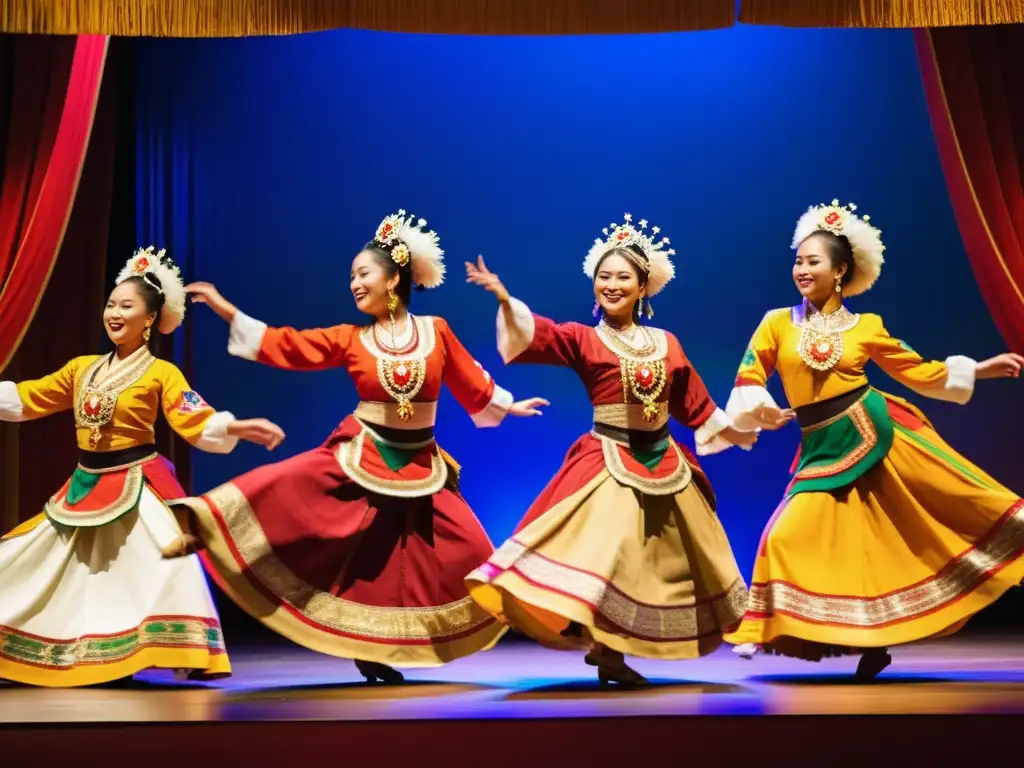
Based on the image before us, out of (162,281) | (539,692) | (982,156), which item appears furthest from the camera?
(982,156)

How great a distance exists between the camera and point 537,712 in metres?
3.29

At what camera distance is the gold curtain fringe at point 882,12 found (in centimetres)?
413

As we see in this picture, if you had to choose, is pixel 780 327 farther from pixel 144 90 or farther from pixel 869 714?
pixel 144 90

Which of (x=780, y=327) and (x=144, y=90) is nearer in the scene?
(x=780, y=327)

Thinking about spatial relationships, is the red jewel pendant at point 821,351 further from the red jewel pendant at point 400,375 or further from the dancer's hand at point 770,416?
the red jewel pendant at point 400,375

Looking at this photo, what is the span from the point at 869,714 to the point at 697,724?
390 mm

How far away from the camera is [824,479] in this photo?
4078 millimetres

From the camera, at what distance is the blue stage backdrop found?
573 centimetres

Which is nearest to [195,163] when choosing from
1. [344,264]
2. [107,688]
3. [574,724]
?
[344,264]

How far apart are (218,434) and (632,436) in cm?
120

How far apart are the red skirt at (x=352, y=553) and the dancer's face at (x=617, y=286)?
2.26 feet

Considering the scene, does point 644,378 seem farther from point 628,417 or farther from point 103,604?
point 103,604

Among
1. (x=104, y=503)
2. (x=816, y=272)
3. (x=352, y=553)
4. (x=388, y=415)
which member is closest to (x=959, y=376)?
(x=816, y=272)

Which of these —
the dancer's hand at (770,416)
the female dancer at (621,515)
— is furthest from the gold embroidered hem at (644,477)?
the dancer's hand at (770,416)
